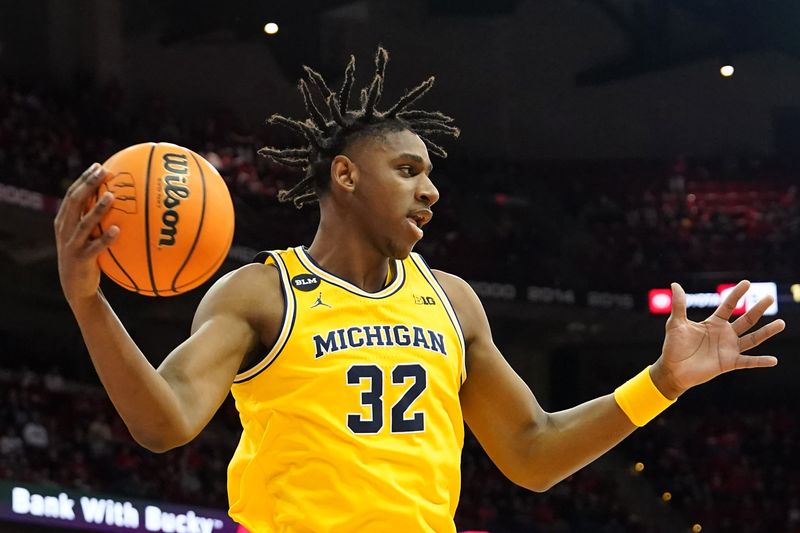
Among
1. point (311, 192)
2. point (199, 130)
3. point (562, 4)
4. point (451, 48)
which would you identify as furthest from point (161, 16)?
point (311, 192)

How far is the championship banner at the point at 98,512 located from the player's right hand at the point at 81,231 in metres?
8.77

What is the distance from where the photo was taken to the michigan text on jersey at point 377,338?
10.1 feet

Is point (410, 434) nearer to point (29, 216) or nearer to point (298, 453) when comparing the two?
point (298, 453)

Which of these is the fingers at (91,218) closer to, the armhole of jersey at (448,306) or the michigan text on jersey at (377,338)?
the michigan text on jersey at (377,338)

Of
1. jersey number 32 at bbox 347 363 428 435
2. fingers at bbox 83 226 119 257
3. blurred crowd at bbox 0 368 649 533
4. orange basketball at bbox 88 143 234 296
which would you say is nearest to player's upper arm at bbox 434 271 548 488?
jersey number 32 at bbox 347 363 428 435

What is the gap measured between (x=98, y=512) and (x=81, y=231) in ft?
30.9

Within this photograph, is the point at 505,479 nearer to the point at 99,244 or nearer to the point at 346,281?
the point at 346,281

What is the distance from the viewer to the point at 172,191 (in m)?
2.84

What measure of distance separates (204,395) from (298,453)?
0.27 metres

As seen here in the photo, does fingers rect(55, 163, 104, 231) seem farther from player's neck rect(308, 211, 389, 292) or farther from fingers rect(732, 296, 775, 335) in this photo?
fingers rect(732, 296, 775, 335)

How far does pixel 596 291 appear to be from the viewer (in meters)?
19.2

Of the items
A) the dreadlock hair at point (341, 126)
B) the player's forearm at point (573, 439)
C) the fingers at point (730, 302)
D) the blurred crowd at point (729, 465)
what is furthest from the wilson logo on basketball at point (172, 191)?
the blurred crowd at point (729, 465)

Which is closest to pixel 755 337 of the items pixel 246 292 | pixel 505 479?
pixel 246 292

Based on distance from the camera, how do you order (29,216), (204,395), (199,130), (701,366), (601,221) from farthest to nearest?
(601,221) → (199,130) → (29,216) → (701,366) → (204,395)
